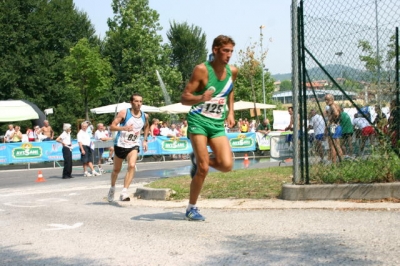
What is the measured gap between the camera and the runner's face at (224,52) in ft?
25.3

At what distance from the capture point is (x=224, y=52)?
7.71 m

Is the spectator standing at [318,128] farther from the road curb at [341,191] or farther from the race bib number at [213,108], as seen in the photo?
the race bib number at [213,108]

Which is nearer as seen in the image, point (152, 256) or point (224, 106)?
point (152, 256)

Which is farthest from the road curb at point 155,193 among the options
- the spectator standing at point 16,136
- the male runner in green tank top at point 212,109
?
the spectator standing at point 16,136

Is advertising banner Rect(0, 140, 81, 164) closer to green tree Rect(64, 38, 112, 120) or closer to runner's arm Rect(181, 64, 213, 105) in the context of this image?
runner's arm Rect(181, 64, 213, 105)

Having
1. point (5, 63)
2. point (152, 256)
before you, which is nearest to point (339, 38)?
point (152, 256)

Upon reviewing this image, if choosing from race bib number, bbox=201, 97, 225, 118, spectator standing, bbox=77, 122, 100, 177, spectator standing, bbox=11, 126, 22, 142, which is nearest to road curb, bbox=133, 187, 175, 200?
race bib number, bbox=201, 97, 225, 118

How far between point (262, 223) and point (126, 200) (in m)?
3.64

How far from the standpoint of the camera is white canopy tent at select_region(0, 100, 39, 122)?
34281 mm

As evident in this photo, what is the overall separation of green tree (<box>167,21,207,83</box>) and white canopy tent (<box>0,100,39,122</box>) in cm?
3860

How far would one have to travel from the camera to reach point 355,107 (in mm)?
9469

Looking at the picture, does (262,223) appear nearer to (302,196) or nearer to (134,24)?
(302,196)

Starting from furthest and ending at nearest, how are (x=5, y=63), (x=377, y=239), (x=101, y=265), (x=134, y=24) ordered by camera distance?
1. (x=134, y=24)
2. (x=5, y=63)
3. (x=377, y=239)
4. (x=101, y=265)

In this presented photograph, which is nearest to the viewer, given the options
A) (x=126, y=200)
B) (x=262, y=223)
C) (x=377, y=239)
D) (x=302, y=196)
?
(x=377, y=239)
